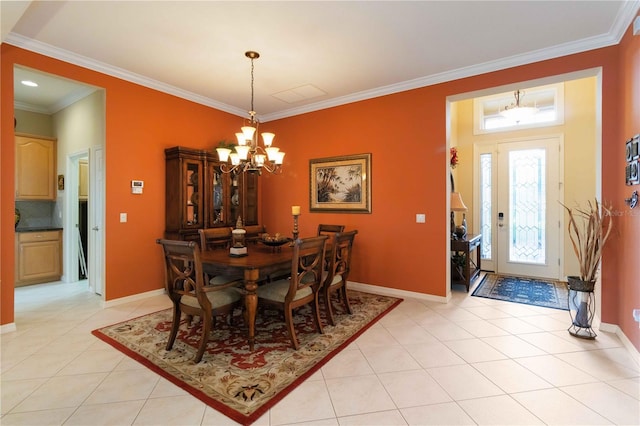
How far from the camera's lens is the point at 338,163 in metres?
4.66

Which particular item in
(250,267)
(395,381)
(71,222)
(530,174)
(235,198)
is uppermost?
(530,174)

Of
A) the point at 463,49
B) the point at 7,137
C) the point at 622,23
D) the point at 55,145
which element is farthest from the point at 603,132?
the point at 55,145

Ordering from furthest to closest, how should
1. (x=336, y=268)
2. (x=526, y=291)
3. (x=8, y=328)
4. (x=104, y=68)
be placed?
(x=526, y=291) → (x=104, y=68) → (x=336, y=268) → (x=8, y=328)

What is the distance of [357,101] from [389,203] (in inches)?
61.1

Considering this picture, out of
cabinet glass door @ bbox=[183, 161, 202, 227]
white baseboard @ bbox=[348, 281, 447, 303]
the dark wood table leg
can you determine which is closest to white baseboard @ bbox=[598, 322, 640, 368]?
white baseboard @ bbox=[348, 281, 447, 303]

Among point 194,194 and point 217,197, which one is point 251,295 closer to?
point 194,194

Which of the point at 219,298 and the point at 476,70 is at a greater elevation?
the point at 476,70

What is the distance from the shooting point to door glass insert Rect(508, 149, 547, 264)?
→ 4941mm

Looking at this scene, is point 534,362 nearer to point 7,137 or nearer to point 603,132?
point 603,132

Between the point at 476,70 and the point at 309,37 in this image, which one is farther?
the point at 476,70

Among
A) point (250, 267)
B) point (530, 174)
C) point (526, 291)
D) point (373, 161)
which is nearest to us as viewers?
point (250, 267)

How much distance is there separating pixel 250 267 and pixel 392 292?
244 cm

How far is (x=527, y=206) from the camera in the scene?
199 inches

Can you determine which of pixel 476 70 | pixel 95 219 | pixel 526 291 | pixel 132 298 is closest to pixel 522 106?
pixel 476 70
